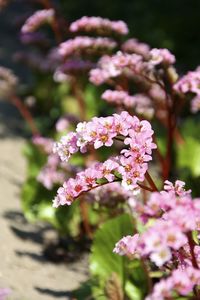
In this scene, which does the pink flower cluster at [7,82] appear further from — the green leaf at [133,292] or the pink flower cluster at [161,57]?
the green leaf at [133,292]

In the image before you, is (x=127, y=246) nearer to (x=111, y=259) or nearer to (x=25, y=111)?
(x=111, y=259)

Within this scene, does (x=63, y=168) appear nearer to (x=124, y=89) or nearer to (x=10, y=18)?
(x=124, y=89)

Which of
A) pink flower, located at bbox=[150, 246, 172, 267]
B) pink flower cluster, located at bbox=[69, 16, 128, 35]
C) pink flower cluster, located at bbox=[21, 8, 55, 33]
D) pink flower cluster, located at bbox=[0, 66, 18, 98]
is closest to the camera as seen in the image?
pink flower, located at bbox=[150, 246, 172, 267]

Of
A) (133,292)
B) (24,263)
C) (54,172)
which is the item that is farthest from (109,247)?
(54,172)

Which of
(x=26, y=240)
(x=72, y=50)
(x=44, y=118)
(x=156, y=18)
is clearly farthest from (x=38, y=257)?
(x=156, y=18)

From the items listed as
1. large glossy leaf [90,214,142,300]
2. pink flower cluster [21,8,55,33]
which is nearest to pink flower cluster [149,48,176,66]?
large glossy leaf [90,214,142,300]

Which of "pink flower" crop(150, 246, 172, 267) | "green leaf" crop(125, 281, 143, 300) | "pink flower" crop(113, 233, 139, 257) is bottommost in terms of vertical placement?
"pink flower" crop(150, 246, 172, 267)

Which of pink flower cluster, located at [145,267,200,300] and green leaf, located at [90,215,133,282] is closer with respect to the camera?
pink flower cluster, located at [145,267,200,300]

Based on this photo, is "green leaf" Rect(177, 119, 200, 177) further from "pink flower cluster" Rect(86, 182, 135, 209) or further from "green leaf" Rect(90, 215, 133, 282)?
"green leaf" Rect(90, 215, 133, 282)
